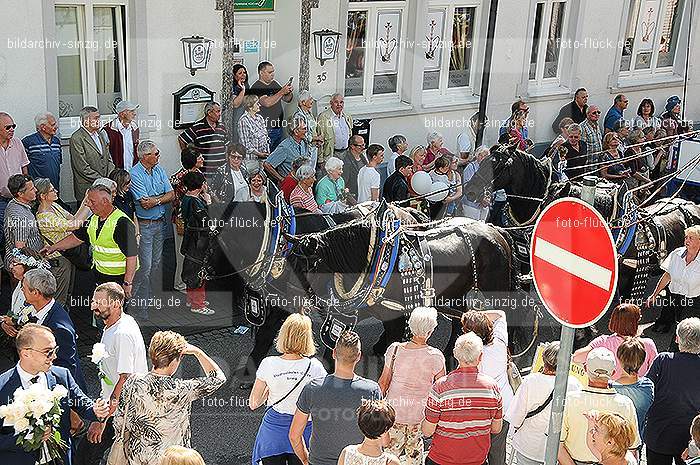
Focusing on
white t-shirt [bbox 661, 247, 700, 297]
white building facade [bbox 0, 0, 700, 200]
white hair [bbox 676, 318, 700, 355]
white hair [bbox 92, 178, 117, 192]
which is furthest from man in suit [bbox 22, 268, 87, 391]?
white t-shirt [bbox 661, 247, 700, 297]

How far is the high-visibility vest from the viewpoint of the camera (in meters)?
7.76

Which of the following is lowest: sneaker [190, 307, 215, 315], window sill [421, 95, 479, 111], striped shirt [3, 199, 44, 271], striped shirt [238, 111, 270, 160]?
sneaker [190, 307, 215, 315]

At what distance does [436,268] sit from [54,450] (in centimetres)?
358

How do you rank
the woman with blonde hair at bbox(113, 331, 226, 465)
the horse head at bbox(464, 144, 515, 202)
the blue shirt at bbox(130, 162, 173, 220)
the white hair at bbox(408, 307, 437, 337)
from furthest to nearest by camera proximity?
1. the horse head at bbox(464, 144, 515, 202)
2. the blue shirt at bbox(130, 162, 173, 220)
3. the white hair at bbox(408, 307, 437, 337)
4. the woman with blonde hair at bbox(113, 331, 226, 465)

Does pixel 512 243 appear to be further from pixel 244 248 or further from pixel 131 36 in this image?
pixel 131 36

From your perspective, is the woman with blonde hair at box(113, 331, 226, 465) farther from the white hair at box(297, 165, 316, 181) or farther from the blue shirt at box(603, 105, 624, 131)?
the blue shirt at box(603, 105, 624, 131)

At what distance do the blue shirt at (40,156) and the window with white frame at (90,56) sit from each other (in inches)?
43.2

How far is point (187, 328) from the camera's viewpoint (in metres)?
9.25

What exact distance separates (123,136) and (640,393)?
6.27m

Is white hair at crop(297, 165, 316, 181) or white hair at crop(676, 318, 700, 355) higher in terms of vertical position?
white hair at crop(297, 165, 316, 181)

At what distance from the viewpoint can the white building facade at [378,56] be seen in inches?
414

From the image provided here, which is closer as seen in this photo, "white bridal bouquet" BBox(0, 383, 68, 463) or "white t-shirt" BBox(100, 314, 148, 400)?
"white bridal bouquet" BBox(0, 383, 68, 463)

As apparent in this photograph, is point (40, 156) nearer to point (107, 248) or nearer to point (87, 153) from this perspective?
point (87, 153)

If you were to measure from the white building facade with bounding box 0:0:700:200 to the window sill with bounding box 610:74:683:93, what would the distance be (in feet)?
0.09
